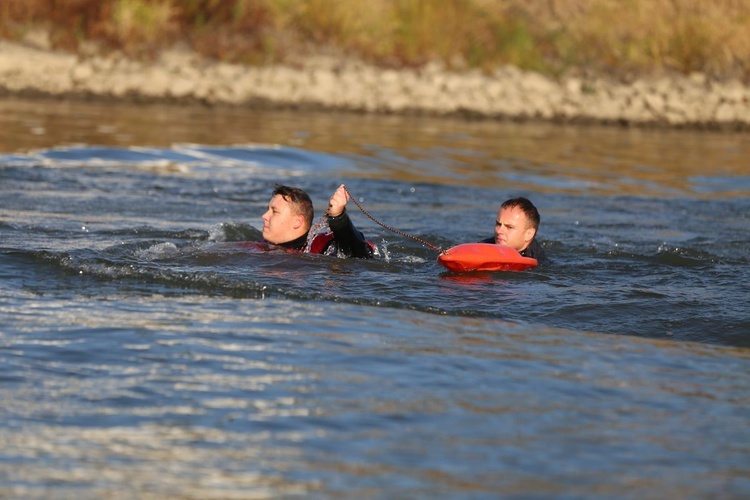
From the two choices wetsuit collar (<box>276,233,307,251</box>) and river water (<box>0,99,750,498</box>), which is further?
wetsuit collar (<box>276,233,307,251</box>)

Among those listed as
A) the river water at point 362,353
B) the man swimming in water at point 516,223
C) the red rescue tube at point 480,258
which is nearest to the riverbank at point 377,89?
the river water at point 362,353

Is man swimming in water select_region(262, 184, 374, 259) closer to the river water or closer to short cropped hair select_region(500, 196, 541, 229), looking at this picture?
the river water

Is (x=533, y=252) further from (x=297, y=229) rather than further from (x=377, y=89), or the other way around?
(x=377, y=89)

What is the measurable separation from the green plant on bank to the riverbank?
537 mm

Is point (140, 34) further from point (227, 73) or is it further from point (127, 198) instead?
point (127, 198)

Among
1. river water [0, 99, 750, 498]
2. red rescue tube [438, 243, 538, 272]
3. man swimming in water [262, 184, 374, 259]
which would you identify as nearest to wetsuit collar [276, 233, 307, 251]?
man swimming in water [262, 184, 374, 259]

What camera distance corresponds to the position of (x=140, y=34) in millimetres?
26953

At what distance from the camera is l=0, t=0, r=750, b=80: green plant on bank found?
26.9 meters

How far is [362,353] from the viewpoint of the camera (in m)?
6.43

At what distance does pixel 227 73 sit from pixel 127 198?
A: 13.4 meters

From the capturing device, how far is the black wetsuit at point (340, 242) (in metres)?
8.53

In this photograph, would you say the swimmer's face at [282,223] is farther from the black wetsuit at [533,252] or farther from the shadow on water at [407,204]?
the black wetsuit at [533,252]

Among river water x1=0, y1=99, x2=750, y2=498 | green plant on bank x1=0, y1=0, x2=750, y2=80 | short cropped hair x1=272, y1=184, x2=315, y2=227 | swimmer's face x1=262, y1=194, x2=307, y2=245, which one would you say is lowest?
river water x1=0, y1=99, x2=750, y2=498

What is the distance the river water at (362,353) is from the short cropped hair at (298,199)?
1.38ft
